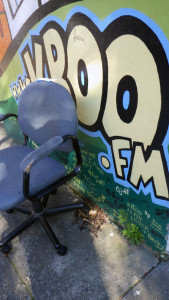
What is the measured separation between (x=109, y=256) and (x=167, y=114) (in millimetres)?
1095

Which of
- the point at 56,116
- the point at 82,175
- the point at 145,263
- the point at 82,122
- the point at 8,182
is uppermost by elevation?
the point at 56,116

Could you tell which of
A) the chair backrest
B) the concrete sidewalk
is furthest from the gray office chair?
the concrete sidewalk

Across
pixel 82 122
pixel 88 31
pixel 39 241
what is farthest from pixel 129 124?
pixel 39 241

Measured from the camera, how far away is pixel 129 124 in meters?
1.38

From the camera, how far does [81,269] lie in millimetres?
1587

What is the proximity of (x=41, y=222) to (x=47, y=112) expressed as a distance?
85 centimetres

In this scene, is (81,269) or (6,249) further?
(6,249)

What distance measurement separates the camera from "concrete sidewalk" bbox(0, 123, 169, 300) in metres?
1.46

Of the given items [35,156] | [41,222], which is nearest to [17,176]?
[35,156]

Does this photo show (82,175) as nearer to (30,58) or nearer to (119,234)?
(119,234)

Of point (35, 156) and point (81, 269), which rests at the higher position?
point (35, 156)

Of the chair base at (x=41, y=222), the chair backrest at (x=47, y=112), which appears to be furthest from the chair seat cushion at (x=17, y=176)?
the chair base at (x=41, y=222)

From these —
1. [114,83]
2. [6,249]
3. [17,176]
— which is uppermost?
[114,83]

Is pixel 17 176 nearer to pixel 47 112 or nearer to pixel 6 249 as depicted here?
pixel 47 112
